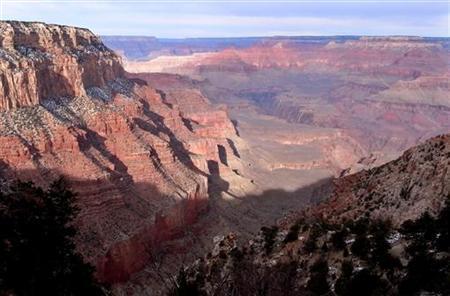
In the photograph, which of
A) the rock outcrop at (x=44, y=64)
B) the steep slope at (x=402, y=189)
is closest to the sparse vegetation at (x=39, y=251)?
the steep slope at (x=402, y=189)

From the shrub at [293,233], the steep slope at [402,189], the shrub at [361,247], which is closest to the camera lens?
the shrub at [361,247]

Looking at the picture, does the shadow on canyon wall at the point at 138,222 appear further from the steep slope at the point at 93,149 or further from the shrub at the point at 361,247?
the shrub at the point at 361,247

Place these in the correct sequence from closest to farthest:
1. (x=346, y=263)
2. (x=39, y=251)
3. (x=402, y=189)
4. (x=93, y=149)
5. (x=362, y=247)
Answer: (x=346, y=263), (x=39, y=251), (x=362, y=247), (x=402, y=189), (x=93, y=149)

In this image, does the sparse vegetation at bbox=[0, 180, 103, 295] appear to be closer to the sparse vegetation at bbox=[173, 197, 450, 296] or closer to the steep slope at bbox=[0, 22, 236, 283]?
the sparse vegetation at bbox=[173, 197, 450, 296]

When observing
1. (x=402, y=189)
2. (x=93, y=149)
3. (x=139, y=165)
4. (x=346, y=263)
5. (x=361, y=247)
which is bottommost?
(x=139, y=165)

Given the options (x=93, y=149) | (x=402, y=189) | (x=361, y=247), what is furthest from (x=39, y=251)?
(x=93, y=149)

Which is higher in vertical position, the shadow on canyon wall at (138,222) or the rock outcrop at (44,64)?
the rock outcrop at (44,64)

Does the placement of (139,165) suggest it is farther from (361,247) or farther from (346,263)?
(346,263)
